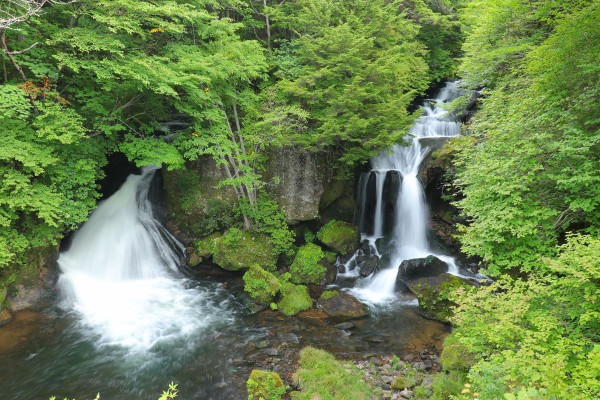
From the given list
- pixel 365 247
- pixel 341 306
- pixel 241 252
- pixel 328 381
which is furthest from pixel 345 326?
pixel 241 252

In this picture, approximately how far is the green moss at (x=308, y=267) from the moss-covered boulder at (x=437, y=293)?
3228 mm

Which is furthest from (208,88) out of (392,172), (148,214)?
(392,172)

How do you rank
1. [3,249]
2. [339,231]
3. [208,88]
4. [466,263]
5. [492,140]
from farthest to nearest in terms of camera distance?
[339,231]
[466,263]
[208,88]
[3,249]
[492,140]

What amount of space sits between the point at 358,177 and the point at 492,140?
705cm

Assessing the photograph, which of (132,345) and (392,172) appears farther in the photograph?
(392,172)

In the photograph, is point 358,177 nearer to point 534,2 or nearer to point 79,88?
point 534,2

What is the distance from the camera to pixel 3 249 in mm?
8125

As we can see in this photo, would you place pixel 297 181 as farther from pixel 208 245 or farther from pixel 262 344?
pixel 262 344

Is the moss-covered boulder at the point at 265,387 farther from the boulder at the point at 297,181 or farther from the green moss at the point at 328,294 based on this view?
the boulder at the point at 297,181

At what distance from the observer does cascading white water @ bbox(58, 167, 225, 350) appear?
29.6 feet

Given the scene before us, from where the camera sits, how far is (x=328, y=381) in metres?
6.65

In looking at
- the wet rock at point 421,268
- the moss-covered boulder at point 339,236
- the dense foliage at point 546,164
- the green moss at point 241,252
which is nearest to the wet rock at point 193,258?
the green moss at point 241,252

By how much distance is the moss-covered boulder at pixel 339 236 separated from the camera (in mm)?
12508

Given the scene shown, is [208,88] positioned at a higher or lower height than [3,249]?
higher
